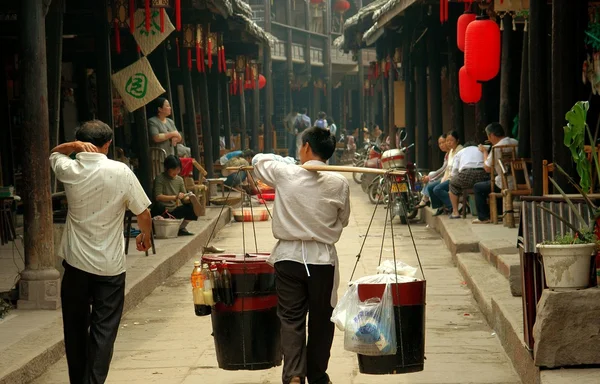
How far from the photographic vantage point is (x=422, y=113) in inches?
869

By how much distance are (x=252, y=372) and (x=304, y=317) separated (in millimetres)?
1376

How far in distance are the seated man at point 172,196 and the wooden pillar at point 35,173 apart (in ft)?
18.0

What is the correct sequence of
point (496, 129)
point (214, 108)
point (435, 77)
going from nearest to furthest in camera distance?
point (496, 129) → point (435, 77) → point (214, 108)

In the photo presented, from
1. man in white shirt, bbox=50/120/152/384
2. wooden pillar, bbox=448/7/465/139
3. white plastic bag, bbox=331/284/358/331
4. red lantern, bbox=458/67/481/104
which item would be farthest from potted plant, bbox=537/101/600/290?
wooden pillar, bbox=448/7/465/139

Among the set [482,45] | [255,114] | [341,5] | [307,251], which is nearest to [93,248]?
[307,251]

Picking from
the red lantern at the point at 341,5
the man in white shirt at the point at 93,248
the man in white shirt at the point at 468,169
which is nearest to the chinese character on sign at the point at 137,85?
the man in white shirt at the point at 468,169

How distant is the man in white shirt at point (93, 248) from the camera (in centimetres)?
640

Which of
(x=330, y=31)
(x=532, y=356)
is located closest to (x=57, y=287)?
(x=532, y=356)

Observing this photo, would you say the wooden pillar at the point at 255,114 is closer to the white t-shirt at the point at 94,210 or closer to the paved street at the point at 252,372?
the paved street at the point at 252,372

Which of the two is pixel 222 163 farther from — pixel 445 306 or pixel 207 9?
pixel 445 306

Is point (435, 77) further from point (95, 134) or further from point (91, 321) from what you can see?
point (91, 321)

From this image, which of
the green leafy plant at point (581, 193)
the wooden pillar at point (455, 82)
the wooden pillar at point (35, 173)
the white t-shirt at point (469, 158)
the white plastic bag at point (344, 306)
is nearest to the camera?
the green leafy plant at point (581, 193)

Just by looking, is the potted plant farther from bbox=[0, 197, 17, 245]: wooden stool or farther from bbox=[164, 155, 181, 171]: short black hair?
bbox=[0, 197, 17, 245]: wooden stool

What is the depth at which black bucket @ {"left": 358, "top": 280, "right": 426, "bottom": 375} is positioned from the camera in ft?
20.5
